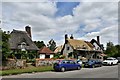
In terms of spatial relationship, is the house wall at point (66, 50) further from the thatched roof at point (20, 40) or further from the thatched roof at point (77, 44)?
the thatched roof at point (20, 40)

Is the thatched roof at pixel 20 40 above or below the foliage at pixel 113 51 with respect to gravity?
above

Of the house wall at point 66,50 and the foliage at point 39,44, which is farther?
the foliage at point 39,44

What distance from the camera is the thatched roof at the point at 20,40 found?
1899 inches

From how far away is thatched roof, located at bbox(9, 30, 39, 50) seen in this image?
48247 millimetres

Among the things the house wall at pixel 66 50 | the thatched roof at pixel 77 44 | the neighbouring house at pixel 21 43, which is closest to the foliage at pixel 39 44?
the thatched roof at pixel 77 44

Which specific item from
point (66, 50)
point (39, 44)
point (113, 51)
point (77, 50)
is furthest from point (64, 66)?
point (39, 44)

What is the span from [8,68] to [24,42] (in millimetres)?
19228

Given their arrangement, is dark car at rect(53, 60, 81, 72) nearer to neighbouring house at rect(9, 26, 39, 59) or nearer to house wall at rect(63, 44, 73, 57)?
neighbouring house at rect(9, 26, 39, 59)

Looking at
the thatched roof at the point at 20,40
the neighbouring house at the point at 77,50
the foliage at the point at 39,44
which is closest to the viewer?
the thatched roof at the point at 20,40

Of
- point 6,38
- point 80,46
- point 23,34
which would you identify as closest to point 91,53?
point 80,46

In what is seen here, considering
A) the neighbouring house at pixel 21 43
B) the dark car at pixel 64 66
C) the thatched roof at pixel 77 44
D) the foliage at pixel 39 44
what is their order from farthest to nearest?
the foliage at pixel 39 44, the thatched roof at pixel 77 44, the neighbouring house at pixel 21 43, the dark car at pixel 64 66

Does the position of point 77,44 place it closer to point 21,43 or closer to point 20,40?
point 20,40

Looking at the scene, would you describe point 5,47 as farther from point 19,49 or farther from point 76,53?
point 76,53

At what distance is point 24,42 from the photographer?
49.5 m
